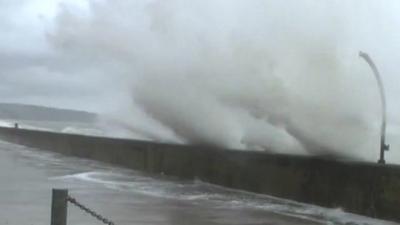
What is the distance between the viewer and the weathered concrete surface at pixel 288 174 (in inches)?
480

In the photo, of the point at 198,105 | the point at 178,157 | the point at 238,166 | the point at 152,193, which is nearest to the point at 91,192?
the point at 152,193

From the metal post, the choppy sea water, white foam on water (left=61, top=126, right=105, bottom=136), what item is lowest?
the choppy sea water

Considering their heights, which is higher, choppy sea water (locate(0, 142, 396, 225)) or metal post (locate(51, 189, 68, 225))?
metal post (locate(51, 189, 68, 225))

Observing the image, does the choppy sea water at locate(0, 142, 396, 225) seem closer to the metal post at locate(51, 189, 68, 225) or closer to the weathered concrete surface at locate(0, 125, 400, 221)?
the weathered concrete surface at locate(0, 125, 400, 221)

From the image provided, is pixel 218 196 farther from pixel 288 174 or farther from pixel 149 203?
pixel 149 203

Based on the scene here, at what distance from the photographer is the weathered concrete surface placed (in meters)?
12.2

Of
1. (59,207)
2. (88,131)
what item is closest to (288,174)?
(59,207)

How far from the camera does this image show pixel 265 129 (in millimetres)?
20375

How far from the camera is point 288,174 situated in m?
14.6

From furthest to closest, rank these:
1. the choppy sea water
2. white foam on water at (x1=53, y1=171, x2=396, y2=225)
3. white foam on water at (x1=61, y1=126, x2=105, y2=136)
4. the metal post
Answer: white foam on water at (x1=61, y1=126, x2=105, y2=136) → white foam on water at (x1=53, y1=171, x2=396, y2=225) → the choppy sea water → the metal post

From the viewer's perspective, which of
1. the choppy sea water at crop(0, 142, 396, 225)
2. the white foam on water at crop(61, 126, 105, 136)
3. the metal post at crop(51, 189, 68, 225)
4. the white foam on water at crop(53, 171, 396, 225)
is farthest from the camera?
the white foam on water at crop(61, 126, 105, 136)

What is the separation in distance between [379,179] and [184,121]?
11800 mm

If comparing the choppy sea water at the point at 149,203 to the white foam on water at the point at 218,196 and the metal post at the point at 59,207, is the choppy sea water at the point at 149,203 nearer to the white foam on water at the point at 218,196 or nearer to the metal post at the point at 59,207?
the white foam on water at the point at 218,196

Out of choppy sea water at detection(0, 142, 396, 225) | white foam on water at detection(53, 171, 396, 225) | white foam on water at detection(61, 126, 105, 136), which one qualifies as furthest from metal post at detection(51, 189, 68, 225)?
white foam on water at detection(61, 126, 105, 136)
